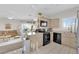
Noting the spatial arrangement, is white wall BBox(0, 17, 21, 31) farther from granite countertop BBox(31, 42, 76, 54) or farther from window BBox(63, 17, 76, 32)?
window BBox(63, 17, 76, 32)

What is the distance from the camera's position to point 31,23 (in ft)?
4.46

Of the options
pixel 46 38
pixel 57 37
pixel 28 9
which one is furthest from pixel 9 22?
pixel 57 37

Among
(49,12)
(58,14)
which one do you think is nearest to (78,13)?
(58,14)

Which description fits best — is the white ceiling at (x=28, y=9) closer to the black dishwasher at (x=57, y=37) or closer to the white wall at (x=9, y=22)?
the white wall at (x=9, y=22)

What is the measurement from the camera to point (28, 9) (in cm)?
127

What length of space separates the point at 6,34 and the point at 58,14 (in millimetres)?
834

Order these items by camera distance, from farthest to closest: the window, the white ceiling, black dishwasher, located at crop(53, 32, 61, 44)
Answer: black dishwasher, located at crop(53, 32, 61, 44) → the window → the white ceiling

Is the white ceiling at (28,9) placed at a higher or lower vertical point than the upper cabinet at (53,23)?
higher

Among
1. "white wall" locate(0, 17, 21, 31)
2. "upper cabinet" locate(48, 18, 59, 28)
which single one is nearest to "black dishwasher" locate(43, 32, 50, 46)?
"upper cabinet" locate(48, 18, 59, 28)

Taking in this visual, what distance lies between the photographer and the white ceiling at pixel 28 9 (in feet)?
3.95

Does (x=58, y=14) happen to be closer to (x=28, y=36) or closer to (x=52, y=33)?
(x=52, y=33)

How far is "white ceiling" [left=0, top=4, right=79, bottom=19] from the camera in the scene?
121cm

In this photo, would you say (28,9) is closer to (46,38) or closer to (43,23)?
(43,23)

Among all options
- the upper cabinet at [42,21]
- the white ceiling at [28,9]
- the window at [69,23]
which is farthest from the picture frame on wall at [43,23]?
the window at [69,23]
